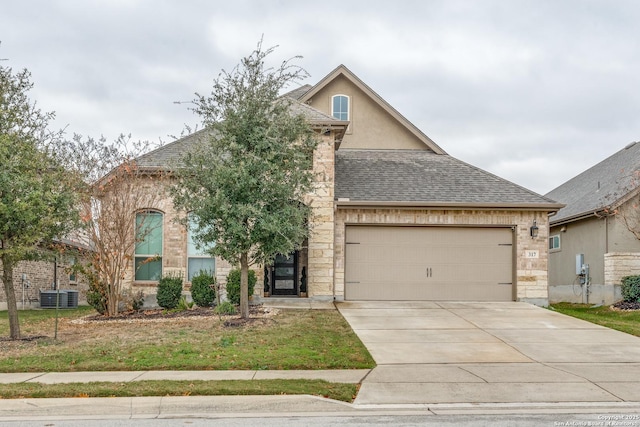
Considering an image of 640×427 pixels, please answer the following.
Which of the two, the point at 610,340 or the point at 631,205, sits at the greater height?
the point at 631,205

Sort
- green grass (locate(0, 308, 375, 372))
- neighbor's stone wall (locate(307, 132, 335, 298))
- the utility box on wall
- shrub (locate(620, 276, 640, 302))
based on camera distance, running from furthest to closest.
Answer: the utility box on wall
shrub (locate(620, 276, 640, 302))
neighbor's stone wall (locate(307, 132, 335, 298))
green grass (locate(0, 308, 375, 372))

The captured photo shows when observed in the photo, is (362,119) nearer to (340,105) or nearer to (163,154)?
(340,105)

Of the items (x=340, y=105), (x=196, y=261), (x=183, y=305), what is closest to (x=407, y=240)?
(x=340, y=105)

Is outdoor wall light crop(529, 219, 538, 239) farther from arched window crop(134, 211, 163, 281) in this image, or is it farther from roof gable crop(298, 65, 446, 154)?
arched window crop(134, 211, 163, 281)

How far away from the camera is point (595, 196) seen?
24234 millimetres

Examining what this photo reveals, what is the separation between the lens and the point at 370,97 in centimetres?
2250

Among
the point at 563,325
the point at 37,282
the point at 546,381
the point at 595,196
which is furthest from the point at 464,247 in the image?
the point at 37,282

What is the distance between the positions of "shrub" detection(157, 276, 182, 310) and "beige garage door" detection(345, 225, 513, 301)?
191 inches

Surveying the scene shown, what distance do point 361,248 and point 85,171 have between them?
7805 mm

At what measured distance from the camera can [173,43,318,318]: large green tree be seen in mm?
13547

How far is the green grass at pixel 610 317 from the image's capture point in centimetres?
1462

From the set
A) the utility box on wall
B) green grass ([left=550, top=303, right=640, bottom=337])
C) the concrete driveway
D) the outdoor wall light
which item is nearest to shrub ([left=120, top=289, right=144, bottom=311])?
the concrete driveway

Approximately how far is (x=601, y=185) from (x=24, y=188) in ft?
68.6

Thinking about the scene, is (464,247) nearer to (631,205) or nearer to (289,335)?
(631,205)
